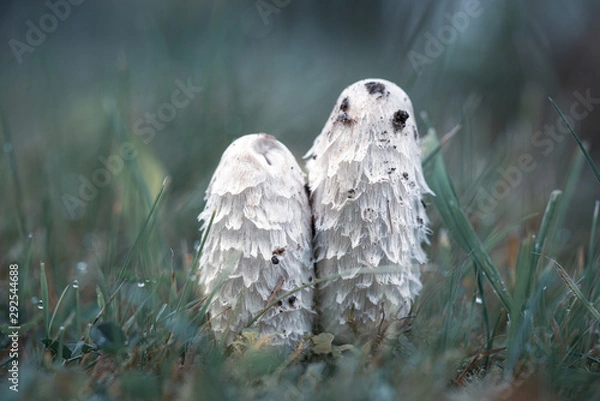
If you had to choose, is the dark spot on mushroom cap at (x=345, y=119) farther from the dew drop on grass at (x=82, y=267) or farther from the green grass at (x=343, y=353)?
the dew drop on grass at (x=82, y=267)

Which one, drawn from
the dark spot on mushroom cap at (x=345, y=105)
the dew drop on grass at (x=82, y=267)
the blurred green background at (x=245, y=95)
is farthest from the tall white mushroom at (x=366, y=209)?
the dew drop on grass at (x=82, y=267)

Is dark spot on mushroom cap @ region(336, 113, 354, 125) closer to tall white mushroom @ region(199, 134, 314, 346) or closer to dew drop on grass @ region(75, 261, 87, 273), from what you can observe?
tall white mushroom @ region(199, 134, 314, 346)

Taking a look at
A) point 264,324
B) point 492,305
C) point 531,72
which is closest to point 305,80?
point 531,72

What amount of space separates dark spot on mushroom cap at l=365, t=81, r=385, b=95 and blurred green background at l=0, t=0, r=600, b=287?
886mm

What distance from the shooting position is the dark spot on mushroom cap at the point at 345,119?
197 centimetres

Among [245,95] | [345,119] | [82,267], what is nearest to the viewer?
[345,119]

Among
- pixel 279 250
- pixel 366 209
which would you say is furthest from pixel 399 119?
pixel 279 250

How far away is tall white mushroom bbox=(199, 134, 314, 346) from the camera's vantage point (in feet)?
6.24

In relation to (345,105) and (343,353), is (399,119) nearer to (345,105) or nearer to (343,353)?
(345,105)

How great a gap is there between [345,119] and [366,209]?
35 centimetres

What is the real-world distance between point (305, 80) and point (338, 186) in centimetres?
358

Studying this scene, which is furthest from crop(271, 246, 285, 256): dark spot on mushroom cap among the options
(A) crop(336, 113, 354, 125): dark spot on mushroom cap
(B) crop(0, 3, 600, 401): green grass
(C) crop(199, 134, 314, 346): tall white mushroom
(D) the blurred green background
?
(D) the blurred green background

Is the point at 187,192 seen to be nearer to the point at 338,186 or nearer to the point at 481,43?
the point at 338,186

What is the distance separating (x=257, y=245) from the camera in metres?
1.90
